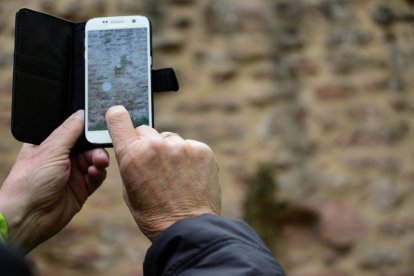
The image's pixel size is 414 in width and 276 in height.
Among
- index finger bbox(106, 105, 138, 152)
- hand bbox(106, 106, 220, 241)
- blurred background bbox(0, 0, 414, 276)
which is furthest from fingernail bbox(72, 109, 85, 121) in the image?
blurred background bbox(0, 0, 414, 276)

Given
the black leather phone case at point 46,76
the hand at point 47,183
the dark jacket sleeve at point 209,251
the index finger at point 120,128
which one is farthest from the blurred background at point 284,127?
the dark jacket sleeve at point 209,251

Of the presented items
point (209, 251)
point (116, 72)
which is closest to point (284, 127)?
point (116, 72)

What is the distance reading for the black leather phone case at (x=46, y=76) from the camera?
62.2 inches

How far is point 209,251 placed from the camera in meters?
1.16

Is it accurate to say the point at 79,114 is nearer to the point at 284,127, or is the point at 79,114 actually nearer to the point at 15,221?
the point at 15,221

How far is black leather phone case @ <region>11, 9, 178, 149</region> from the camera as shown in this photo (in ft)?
5.18

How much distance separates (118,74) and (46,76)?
16cm

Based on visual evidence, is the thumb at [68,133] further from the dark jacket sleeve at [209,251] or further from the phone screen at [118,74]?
the dark jacket sleeve at [209,251]

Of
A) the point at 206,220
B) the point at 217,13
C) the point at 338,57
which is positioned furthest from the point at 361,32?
the point at 206,220

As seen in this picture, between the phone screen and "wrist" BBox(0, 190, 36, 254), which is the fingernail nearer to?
the phone screen

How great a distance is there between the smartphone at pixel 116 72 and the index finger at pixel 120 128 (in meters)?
0.07

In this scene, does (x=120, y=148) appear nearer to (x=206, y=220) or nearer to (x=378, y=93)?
(x=206, y=220)

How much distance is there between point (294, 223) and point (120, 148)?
2.02 m

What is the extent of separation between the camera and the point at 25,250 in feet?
5.50
